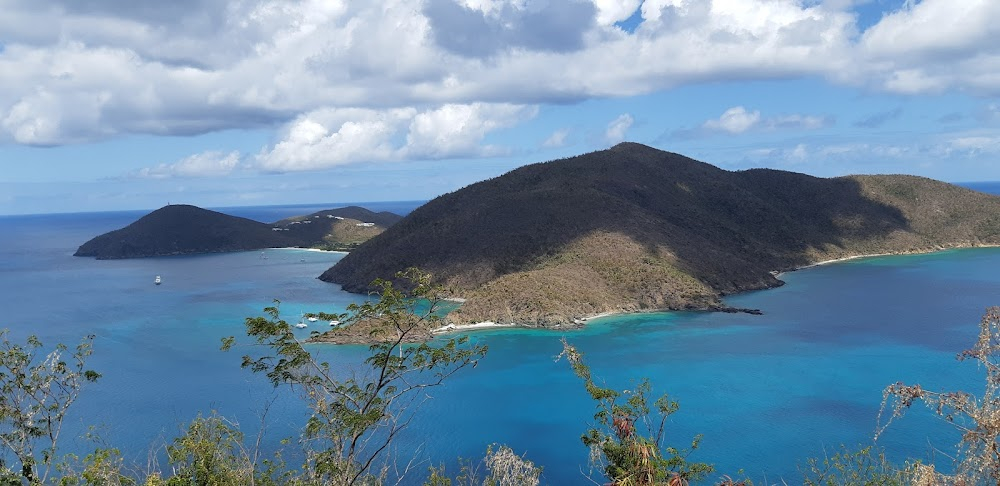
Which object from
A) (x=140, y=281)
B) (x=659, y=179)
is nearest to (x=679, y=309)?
(x=659, y=179)

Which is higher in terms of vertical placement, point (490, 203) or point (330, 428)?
point (490, 203)

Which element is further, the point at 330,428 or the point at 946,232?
the point at 946,232

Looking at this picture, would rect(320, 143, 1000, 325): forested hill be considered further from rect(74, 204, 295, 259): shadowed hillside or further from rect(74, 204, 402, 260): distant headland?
rect(74, 204, 295, 259): shadowed hillside

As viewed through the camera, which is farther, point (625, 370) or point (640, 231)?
point (640, 231)

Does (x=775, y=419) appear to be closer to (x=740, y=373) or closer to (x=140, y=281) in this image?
(x=740, y=373)

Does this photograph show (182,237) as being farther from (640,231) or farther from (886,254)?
(886,254)

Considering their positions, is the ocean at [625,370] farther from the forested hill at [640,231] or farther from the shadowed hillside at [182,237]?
the shadowed hillside at [182,237]

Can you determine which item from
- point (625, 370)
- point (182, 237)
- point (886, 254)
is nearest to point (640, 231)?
point (625, 370)
